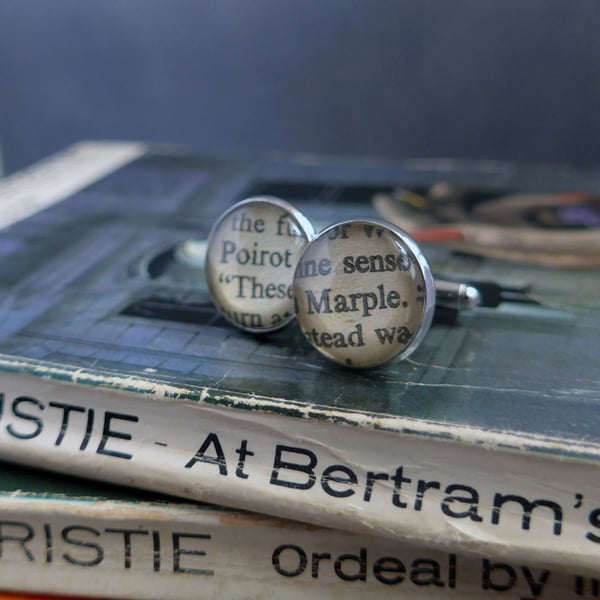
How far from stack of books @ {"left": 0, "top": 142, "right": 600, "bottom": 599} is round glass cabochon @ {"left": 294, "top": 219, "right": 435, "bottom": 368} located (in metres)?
0.02

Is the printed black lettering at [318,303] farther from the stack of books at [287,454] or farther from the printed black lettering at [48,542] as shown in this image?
the printed black lettering at [48,542]

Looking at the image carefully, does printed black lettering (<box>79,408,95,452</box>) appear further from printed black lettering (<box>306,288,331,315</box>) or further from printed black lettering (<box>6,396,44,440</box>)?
printed black lettering (<box>306,288,331,315</box>)

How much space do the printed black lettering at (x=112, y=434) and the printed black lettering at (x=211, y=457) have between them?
0.13 feet

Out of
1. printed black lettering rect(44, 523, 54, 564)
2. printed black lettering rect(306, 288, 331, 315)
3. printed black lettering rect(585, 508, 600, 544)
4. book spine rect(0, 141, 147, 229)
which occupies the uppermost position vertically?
printed black lettering rect(306, 288, 331, 315)

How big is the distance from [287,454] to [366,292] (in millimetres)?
106

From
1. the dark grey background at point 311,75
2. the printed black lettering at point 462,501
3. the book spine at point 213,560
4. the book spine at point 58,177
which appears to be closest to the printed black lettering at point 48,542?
the book spine at point 213,560

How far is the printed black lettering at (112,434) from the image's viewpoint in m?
0.49

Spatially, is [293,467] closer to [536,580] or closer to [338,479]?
[338,479]

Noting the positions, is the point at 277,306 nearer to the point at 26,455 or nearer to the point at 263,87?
the point at 26,455

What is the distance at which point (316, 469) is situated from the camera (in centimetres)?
46

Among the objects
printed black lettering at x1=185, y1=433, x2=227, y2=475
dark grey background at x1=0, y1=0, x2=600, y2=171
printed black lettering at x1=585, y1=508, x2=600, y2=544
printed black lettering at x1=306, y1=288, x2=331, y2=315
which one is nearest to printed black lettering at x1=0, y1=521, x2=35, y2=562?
printed black lettering at x1=185, y1=433, x2=227, y2=475

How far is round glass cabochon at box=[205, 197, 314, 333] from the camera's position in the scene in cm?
55

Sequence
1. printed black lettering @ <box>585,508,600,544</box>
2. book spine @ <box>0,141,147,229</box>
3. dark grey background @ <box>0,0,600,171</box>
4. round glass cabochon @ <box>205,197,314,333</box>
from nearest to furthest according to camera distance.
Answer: printed black lettering @ <box>585,508,600,544</box> < round glass cabochon @ <box>205,197,314,333</box> < book spine @ <box>0,141,147,229</box> < dark grey background @ <box>0,0,600,171</box>

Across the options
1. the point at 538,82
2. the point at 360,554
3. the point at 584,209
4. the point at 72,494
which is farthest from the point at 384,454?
the point at 538,82
